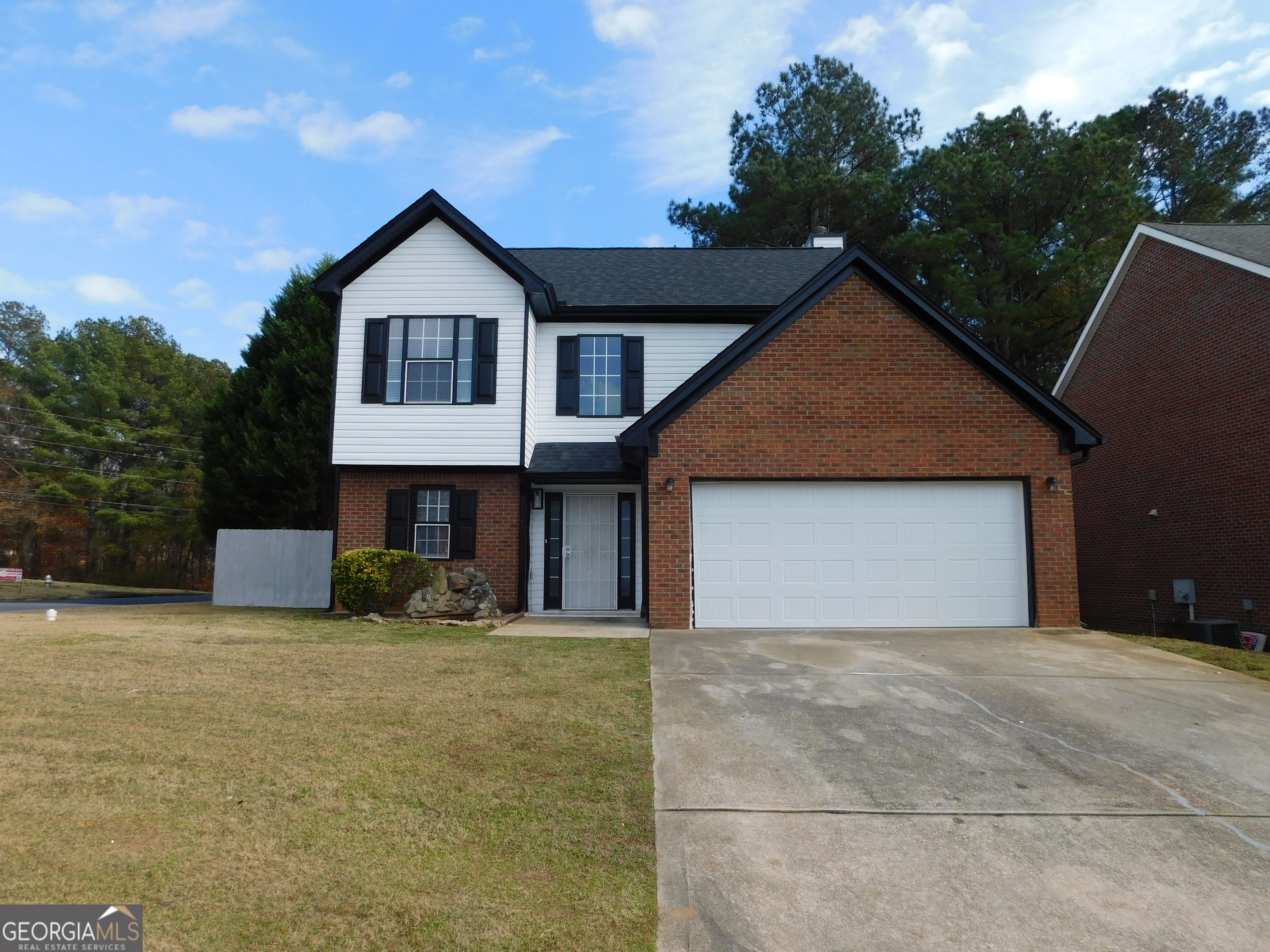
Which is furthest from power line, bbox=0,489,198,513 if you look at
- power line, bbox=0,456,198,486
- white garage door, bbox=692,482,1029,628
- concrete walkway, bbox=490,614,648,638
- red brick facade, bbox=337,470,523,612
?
white garage door, bbox=692,482,1029,628

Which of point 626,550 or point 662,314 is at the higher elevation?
point 662,314

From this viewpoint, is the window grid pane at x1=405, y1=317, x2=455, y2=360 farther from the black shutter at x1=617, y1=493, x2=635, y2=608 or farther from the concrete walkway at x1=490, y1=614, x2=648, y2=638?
the concrete walkway at x1=490, y1=614, x2=648, y2=638

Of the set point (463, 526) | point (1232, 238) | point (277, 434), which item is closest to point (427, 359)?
point (463, 526)

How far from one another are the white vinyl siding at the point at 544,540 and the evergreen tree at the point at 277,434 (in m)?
8.63

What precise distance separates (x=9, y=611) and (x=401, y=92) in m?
12.5

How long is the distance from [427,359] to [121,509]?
35.2m

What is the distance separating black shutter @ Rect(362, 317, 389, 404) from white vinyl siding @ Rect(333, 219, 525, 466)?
3.9 inches

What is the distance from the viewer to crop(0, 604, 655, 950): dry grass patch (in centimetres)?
338

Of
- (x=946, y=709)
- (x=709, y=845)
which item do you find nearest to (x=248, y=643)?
(x=709, y=845)

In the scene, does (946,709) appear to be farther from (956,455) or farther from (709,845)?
(956,455)

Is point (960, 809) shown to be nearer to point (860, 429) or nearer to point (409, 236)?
point (860, 429)

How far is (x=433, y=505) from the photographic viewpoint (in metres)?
14.4

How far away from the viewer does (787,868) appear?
4.02m

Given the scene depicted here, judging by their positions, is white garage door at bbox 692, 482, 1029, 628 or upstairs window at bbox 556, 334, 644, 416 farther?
upstairs window at bbox 556, 334, 644, 416
